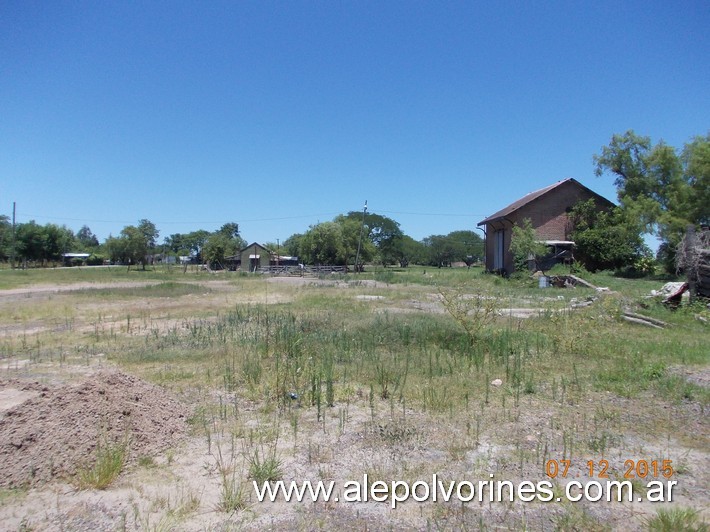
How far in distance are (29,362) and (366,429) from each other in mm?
6776

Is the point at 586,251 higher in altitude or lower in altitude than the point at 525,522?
higher

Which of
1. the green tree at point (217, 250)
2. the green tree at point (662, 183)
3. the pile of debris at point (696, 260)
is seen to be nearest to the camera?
the pile of debris at point (696, 260)

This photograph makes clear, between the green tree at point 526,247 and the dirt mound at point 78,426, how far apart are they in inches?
1062

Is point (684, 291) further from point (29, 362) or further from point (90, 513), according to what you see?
point (29, 362)

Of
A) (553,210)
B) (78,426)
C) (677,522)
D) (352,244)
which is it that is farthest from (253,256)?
(677,522)

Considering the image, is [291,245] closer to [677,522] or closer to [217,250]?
[217,250]

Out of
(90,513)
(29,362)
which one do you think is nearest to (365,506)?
(90,513)

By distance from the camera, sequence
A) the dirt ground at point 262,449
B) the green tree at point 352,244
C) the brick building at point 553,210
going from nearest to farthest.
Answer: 1. the dirt ground at point 262,449
2. the brick building at point 553,210
3. the green tree at point 352,244

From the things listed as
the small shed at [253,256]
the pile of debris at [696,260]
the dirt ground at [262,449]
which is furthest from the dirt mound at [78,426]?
the small shed at [253,256]

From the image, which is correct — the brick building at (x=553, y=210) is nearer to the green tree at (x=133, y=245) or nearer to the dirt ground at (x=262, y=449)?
the dirt ground at (x=262, y=449)

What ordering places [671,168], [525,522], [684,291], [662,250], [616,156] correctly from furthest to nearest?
[616,156] → [671,168] → [662,250] → [684,291] → [525,522]

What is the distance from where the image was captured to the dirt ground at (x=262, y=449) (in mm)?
3016

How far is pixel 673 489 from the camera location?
334cm

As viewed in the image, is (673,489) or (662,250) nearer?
(673,489)
